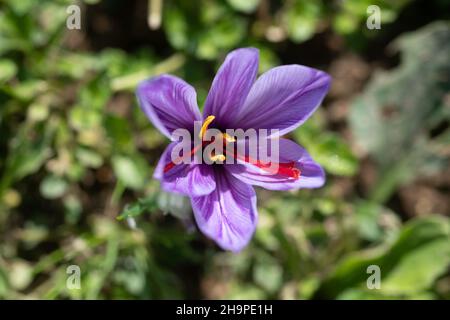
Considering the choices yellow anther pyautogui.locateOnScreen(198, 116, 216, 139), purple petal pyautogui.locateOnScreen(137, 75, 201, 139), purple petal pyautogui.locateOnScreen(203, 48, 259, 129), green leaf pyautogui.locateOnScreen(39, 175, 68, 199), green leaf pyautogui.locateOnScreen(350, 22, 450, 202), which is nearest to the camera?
purple petal pyautogui.locateOnScreen(137, 75, 201, 139)

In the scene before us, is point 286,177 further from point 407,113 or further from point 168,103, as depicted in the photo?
point 407,113

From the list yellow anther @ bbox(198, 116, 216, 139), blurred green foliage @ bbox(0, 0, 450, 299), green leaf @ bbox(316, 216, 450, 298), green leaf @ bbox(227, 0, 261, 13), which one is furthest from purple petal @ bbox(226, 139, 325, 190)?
green leaf @ bbox(227, 0, 261, 13)

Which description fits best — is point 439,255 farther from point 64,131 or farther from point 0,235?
point 0,235

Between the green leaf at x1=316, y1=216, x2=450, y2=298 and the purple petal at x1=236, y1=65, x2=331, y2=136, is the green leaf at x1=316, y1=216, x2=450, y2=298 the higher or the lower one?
the lower one

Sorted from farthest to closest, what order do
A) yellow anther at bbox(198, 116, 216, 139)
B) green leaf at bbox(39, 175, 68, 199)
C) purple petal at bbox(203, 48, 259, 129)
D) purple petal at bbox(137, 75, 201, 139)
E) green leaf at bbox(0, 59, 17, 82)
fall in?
green leaf at bbox(39, 175, 68, 199), green leaf at bbox(0, 59, 17, 82), yellow anther at bbox(198, 116, 216, 139), purple petal at bbox(203, 48, 259, 129), purple petal at bbox(137, 75, 201, 139)

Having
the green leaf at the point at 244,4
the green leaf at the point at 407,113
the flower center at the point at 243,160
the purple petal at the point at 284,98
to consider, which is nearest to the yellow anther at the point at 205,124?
the flower center at the point at 243,160

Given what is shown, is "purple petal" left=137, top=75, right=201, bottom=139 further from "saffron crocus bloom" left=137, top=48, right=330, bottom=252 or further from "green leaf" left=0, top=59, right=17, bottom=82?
"green leaf" left=0, top=59, right=17, bottom=82

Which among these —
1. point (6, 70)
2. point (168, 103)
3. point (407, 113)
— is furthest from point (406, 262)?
point (6, 70)
